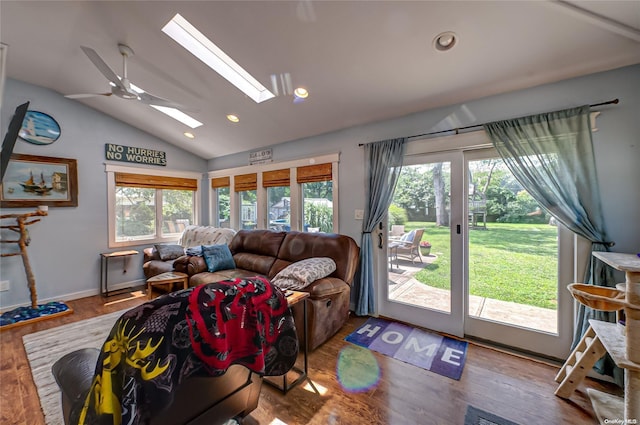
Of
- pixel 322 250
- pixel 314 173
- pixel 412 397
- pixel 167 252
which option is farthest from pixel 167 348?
pixel 167 252

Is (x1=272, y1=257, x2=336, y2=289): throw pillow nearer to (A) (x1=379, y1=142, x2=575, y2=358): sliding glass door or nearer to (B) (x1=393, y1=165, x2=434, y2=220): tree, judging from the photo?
(A) (x1=379, y1=142, x2=575, y2=358): sliding glass door

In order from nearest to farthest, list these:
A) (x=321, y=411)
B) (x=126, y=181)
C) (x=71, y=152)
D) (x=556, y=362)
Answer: (x=321, y=411), (x=556, y=362), (x=71, y=152), (x=126, y=181)

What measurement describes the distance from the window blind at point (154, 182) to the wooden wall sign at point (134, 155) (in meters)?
0.27

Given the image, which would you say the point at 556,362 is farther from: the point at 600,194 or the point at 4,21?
the point at 4,21

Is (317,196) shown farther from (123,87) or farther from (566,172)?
(566,172)

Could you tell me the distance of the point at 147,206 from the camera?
466 cm

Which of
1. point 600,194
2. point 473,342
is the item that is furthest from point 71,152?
point 600,194

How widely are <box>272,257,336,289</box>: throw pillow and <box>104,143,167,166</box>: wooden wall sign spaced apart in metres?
3.77

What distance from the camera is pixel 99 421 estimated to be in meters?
0.79

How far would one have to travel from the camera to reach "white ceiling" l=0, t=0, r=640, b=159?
1678 mm

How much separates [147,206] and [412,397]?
5.12 m

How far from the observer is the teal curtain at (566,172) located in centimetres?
194

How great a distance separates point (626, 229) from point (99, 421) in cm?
334

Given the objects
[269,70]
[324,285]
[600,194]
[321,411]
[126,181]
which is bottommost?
[321,411]
